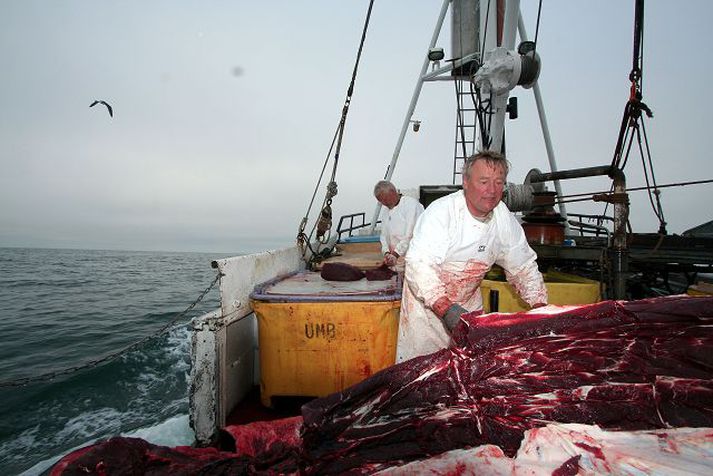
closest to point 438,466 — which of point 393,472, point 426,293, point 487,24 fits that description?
point 393,472

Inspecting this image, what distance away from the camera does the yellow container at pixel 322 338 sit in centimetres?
296

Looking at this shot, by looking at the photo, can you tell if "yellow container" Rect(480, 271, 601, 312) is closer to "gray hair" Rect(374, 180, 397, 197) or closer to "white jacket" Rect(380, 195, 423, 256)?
"white jacket" Rect(380, 195, 423, 256)

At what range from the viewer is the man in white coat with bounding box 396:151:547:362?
7.80 feet

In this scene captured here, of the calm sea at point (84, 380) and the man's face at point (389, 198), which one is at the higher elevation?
the man's face at point (389, 198)

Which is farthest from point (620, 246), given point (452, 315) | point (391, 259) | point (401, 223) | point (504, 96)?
point (504, 96)

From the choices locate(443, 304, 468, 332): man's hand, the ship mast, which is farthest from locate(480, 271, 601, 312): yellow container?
the ship mast

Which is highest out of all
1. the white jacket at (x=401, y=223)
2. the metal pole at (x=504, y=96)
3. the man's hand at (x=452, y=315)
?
the metal pole at (x=504, y=96)

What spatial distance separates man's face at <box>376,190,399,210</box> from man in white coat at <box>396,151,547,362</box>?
2662 mm

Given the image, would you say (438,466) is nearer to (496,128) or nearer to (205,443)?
(205,443)

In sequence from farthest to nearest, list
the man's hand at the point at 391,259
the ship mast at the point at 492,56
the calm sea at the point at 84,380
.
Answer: the ship mast at the point at 492,56 < the man's hand at the point at 391,259 < the calm sea at the point at 84,380

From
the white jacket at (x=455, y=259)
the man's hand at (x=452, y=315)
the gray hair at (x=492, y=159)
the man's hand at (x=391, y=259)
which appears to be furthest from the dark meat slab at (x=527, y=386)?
the man's hand at (x=391, y=259)

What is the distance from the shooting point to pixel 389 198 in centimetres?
538

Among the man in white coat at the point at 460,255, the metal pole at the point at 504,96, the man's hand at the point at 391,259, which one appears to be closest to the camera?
the man in white coat at the point at 460,255

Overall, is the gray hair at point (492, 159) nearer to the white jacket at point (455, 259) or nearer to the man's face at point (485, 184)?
the man's face at point (485, 184)
